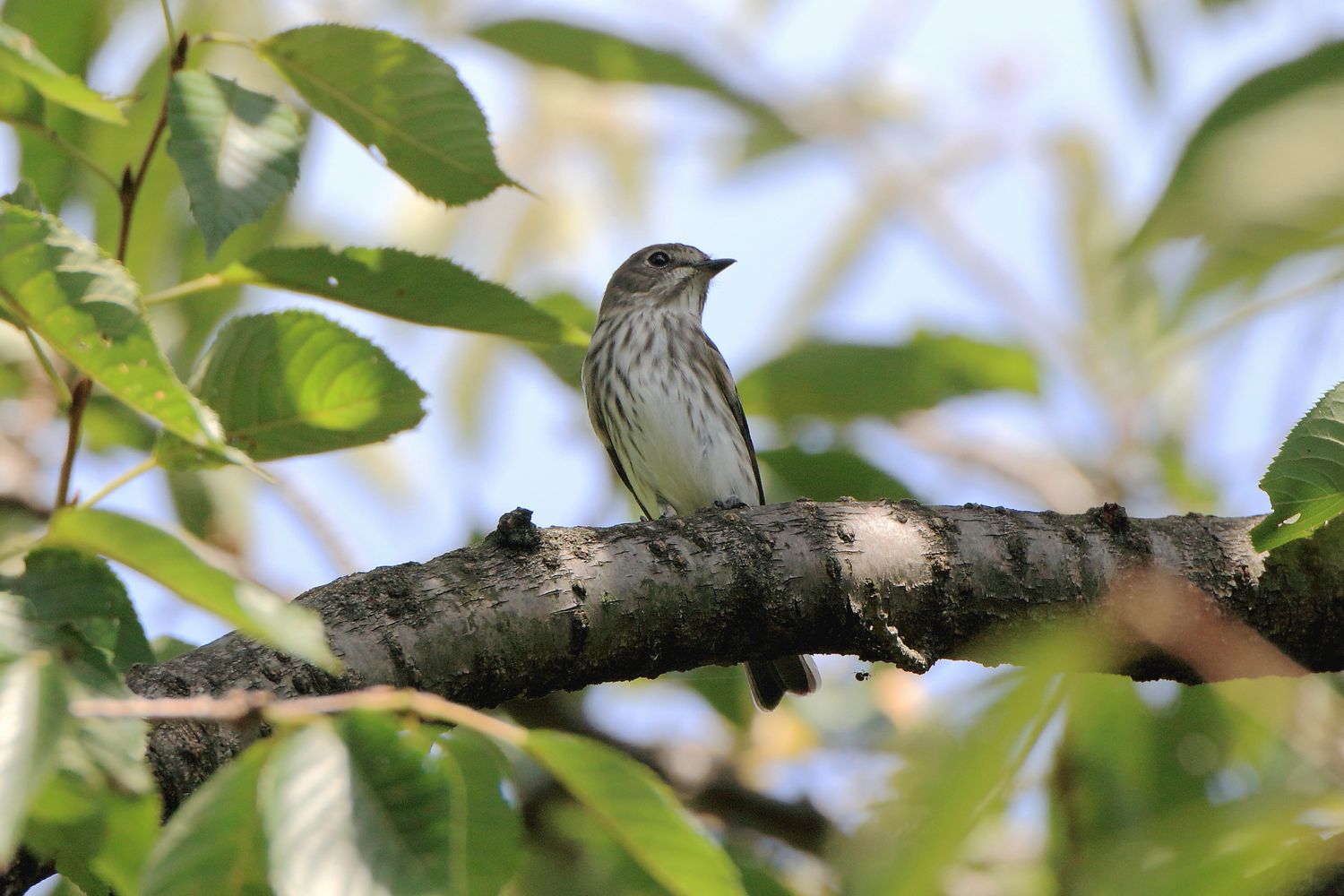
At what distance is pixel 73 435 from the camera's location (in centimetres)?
224

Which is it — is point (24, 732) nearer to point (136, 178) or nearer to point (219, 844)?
point (219, 844)

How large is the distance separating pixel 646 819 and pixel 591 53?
8.89ft

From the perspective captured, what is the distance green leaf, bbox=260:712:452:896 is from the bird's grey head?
234 inches

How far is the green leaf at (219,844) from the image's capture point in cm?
115

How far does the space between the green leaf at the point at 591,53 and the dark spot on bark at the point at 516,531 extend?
1.48m

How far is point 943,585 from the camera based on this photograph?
2.80 m

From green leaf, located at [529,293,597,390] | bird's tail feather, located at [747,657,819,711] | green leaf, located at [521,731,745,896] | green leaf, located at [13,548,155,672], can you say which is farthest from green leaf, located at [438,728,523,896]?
bird's tail feather, located at [747,657,819,711]

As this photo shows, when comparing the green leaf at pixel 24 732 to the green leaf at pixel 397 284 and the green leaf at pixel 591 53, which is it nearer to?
the green leaf at pixel 397 284

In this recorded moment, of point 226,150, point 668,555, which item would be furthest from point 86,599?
point 668,555

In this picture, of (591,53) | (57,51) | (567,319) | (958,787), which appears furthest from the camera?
(591,53)

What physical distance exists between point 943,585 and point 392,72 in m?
1.52

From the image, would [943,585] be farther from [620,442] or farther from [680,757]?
[620,442]

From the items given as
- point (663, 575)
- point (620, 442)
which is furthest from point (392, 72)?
point (620, 442)

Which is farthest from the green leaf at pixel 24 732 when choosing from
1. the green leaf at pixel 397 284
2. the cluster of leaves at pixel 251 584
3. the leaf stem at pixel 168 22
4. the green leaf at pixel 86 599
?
the leaf stem at pixel 168 22
